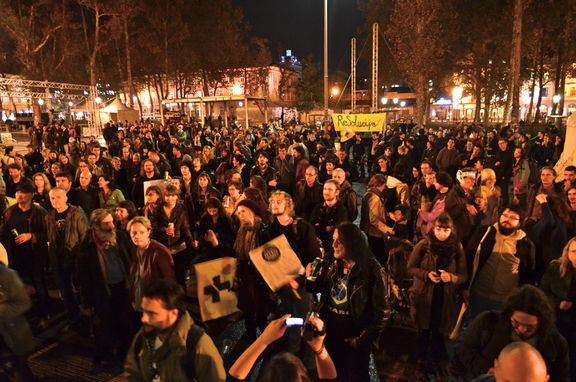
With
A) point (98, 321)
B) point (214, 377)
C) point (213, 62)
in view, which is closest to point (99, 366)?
point (98, 321)

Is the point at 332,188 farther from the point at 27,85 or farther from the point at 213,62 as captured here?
the point at 213,62

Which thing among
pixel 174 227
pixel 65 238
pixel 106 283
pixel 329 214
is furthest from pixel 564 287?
pixel 65 238

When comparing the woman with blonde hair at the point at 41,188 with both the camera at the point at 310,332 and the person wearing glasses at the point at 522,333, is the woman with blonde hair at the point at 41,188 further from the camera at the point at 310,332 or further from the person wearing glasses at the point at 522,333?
the person wearing glasses at the point at 522,333

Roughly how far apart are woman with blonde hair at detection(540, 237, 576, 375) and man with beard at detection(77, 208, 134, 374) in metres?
3.97

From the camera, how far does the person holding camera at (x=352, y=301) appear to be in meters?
3.04

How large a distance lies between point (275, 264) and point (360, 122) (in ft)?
35.8

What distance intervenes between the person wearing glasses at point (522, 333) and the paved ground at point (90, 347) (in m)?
1.41

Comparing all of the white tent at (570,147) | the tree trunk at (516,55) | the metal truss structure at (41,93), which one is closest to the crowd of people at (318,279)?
the white tent at (570,147)

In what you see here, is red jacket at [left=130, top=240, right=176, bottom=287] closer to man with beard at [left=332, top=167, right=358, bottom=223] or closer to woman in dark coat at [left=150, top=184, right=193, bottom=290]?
woman in dark coat at [left=150, top=184, right=193, bottom=290]

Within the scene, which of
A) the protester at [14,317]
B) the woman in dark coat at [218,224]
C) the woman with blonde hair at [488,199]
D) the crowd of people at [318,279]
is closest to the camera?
the crowd of people at [318,279]

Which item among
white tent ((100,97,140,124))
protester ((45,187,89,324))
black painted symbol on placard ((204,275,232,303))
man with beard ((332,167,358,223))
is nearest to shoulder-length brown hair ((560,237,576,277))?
man with beard ((332,167,358,223))

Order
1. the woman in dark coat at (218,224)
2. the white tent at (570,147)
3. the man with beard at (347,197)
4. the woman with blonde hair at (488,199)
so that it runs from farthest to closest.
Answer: the white tent at (570,147) < the woman with blonde hair at (488,199) < the man with beard at (347,197) < the woman in dark coat at (218,224)

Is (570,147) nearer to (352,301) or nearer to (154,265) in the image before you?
(352,301)

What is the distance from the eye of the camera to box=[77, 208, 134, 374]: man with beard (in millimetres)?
4152
